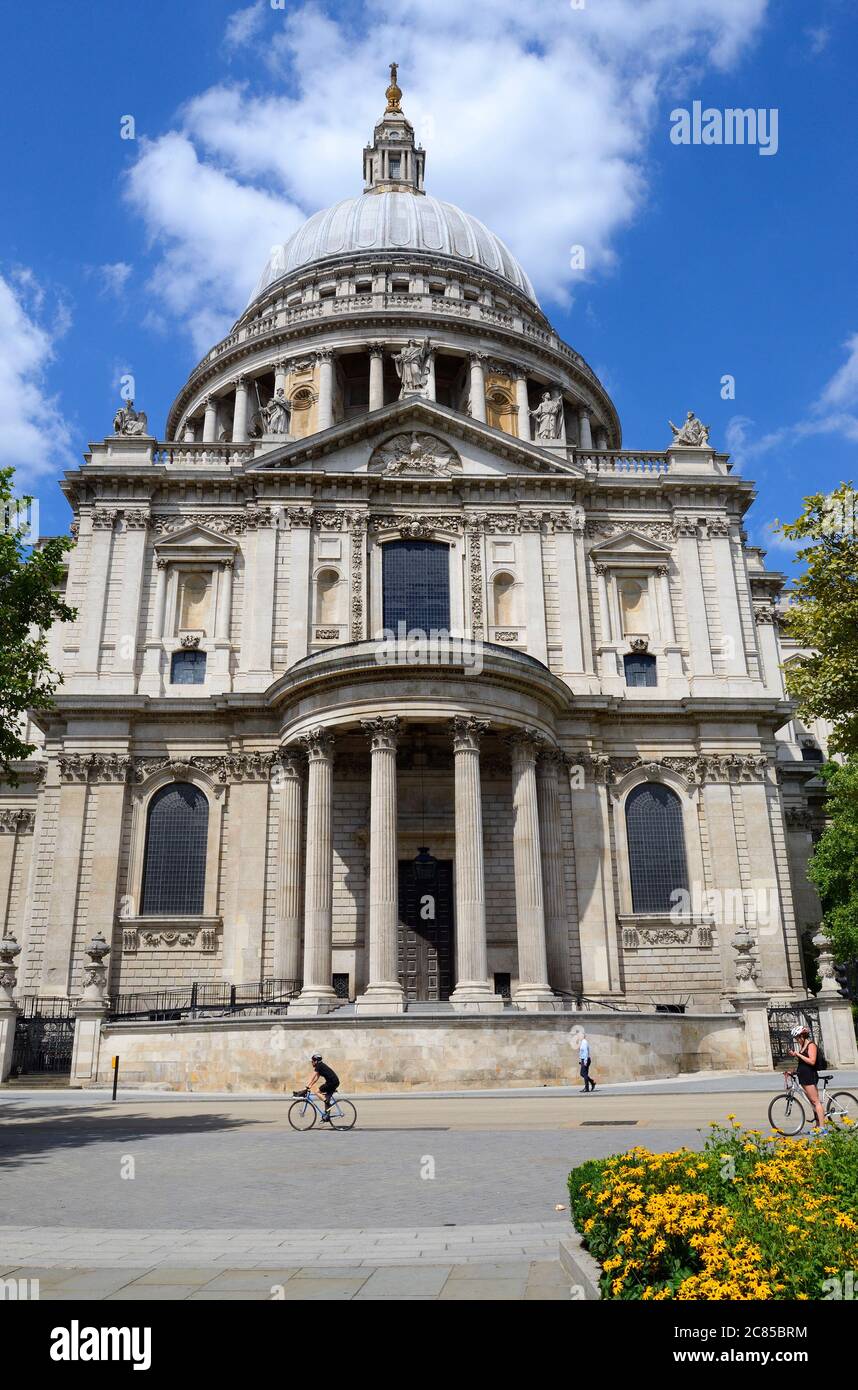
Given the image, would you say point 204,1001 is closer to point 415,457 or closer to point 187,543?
point 187,543

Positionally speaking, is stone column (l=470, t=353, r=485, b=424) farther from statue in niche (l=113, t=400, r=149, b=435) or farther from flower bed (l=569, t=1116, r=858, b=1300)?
flower bed (l=569, t=1116, r=858, b=1300)

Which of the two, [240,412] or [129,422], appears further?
[240,412]

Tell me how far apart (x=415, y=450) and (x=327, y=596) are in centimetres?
712

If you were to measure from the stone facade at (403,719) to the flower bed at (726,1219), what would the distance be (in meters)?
22.1

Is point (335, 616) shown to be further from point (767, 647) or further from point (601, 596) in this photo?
point (767, 647)

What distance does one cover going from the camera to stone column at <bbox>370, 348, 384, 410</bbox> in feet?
179

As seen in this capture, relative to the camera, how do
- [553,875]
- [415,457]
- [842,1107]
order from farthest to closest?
[415,457], [553,875], [842,1107]

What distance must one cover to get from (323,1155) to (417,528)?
28.7 metres

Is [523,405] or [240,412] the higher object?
[240,412]

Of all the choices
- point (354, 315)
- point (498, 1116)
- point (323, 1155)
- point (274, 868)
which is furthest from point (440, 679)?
point (354, 315)

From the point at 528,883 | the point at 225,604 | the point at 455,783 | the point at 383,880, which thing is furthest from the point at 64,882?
the point at 528,883

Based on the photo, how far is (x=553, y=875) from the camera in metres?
36.0

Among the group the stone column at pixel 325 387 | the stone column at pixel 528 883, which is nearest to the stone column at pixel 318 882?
the stone column at pixel 528 883

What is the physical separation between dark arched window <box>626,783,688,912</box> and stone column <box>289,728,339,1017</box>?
1159cm
